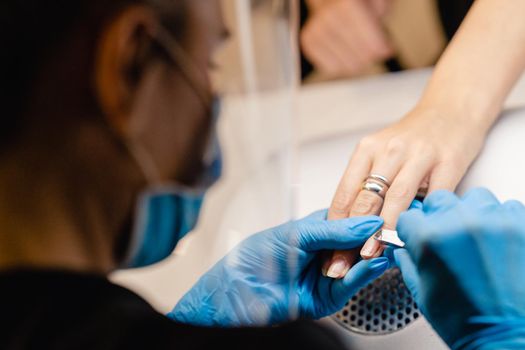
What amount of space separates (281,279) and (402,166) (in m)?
0.30

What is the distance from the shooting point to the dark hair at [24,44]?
13.4 inches

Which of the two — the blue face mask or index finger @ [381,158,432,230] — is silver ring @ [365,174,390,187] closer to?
index finger @ [381,158,432,230]

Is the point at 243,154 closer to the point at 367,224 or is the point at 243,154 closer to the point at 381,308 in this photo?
the point at 367,224

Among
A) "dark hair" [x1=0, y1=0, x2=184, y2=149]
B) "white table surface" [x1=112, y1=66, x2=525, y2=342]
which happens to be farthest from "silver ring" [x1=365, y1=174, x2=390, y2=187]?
"dark hair" [x1=0, y1=0, x2=184, y2=149]

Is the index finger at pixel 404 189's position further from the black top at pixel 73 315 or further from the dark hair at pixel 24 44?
the dark hair at pixel 24 44

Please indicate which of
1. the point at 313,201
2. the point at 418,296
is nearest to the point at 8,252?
the point at 418,296

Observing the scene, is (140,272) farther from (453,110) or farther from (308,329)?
(453,110)

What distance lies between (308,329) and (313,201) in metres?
0.47

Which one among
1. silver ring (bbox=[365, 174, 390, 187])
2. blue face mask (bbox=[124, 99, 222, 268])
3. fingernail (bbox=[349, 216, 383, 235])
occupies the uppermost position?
blue face mask (bbox=[124, 99, 222, 268])

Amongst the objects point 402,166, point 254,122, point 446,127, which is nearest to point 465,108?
point 446,127

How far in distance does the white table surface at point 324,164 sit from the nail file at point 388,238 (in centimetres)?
17

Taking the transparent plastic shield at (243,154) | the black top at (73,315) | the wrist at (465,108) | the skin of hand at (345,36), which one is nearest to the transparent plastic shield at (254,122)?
the transparent plastic shield at (243,154)

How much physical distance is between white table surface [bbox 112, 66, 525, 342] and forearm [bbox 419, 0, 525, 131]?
0.06m

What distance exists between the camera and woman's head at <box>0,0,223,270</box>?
35 centimetres
